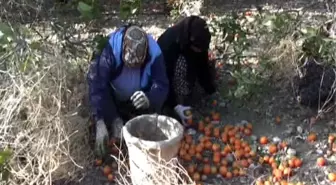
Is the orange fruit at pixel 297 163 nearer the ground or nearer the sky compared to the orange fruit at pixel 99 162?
nearer the sky

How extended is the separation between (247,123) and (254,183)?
31.1 inches

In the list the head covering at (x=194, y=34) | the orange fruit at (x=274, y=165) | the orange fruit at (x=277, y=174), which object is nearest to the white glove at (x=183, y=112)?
the head covering at (x=194, y=34)

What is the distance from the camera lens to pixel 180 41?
4941 millimetres

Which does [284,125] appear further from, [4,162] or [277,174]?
[4,162]

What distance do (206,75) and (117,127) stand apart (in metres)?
1.07

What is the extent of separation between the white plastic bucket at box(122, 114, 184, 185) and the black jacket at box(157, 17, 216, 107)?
0.90 m

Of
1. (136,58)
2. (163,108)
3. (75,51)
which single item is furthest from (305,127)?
(75,51)

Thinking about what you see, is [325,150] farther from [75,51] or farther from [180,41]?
[75,51]

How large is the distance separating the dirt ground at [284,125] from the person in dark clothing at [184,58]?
365 mm

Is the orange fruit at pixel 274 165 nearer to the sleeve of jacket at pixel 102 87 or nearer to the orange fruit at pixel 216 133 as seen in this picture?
the orange fruit at pixel 216 133

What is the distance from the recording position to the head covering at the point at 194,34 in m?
4.88

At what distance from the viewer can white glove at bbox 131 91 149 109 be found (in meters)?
4.55

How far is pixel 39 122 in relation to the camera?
13.1 ft

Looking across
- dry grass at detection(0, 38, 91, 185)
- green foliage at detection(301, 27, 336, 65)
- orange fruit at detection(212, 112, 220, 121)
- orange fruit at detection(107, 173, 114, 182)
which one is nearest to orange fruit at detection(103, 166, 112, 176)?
orange fruit at detection(107, 173, 114, 182)
